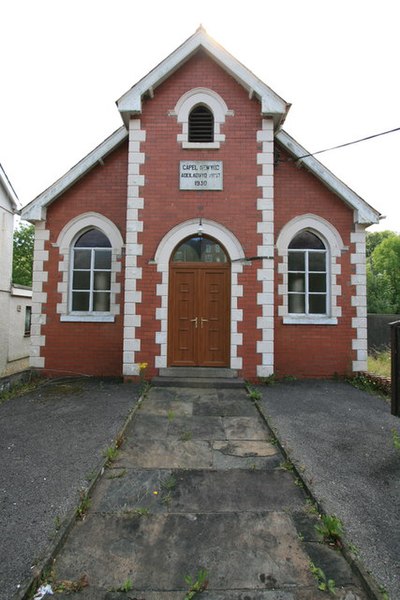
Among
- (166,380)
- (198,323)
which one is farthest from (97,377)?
(198,323)

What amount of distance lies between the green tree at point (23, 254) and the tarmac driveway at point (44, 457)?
93.6 feet

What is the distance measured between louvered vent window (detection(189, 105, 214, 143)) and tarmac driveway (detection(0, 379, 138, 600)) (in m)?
5.96

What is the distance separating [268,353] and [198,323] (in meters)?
1.69

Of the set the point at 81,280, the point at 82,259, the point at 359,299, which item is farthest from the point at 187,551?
the point at 82,259

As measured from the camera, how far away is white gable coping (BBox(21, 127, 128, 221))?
8.77 m

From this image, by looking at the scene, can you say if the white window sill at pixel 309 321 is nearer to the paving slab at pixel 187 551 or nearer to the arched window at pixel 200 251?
the arched window at pixel 200 251

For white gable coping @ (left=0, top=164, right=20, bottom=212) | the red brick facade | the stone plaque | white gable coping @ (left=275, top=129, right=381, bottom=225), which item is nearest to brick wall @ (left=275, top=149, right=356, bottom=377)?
the red brick facade

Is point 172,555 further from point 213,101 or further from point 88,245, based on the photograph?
point 213,101

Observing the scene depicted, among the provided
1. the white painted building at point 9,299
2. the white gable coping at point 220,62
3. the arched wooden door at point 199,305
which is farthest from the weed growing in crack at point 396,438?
the white painted building at point 9,299

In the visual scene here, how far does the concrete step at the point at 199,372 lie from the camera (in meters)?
7.59

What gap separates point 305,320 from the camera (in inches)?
342

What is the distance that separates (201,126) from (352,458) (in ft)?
24.7

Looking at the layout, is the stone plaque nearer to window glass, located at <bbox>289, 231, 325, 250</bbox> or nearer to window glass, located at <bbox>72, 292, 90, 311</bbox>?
window glass, located at <bbox>289, 231, 325, 250</bbox>

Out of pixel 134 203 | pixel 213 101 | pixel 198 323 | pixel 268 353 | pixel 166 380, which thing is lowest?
pixel 166 380
